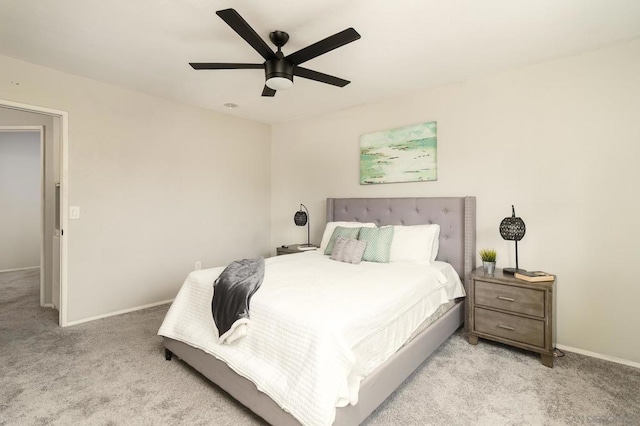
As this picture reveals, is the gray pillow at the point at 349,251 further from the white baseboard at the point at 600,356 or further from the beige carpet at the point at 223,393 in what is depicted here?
the white baseboard at the point at 600,356

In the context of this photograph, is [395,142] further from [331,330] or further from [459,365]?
[331,330]

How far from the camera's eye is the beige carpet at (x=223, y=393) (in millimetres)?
1673

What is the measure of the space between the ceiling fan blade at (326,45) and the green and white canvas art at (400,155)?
5.68 feet

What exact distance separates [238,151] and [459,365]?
3674 millimetres

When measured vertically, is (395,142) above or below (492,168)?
above

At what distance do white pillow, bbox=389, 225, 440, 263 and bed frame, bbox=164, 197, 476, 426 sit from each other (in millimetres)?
180

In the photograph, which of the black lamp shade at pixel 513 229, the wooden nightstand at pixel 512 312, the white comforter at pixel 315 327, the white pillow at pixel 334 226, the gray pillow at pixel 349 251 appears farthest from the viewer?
the white pillow at pixel 334 226

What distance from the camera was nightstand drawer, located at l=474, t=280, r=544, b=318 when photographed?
7.30ft

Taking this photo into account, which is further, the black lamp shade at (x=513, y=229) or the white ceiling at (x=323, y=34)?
the black lamp shade at (x=513, y=229)

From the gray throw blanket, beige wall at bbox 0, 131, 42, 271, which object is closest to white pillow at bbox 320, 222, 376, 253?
the gray throw blanket

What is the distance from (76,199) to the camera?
9.79ft

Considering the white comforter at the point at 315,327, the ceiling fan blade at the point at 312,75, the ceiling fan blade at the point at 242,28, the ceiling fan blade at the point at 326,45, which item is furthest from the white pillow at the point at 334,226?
the ceiling fan blade at the point at 242,28

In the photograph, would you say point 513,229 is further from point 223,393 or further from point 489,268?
point 223,393

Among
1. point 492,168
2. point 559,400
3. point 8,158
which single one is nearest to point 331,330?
point 559,400
